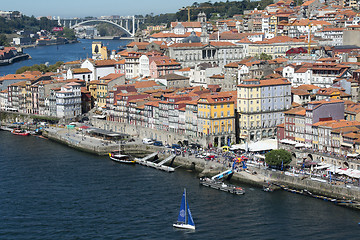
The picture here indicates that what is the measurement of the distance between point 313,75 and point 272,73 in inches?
243

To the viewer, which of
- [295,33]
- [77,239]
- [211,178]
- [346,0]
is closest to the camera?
[77,239]

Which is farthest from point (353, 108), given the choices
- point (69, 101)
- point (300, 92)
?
point (69, 101)

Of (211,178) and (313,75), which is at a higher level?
(313,75)

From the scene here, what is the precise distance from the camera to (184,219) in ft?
134

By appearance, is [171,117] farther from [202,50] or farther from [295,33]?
[295,33]

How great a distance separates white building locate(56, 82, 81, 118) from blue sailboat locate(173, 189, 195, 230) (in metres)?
38.6

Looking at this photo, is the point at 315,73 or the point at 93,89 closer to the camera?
the point at 315,73

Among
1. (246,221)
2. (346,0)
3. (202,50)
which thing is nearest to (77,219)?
(246,221)

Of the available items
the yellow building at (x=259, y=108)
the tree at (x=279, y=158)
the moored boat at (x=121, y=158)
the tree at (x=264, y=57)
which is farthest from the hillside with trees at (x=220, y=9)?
the tree at (x=279, y=158)

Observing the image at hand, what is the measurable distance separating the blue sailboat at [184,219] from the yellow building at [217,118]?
61.4 feet

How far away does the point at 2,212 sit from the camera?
45.3 meters

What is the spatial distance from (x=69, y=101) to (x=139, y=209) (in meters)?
34.8

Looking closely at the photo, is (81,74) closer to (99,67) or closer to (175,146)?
(99,67)

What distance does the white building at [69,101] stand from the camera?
254ft
